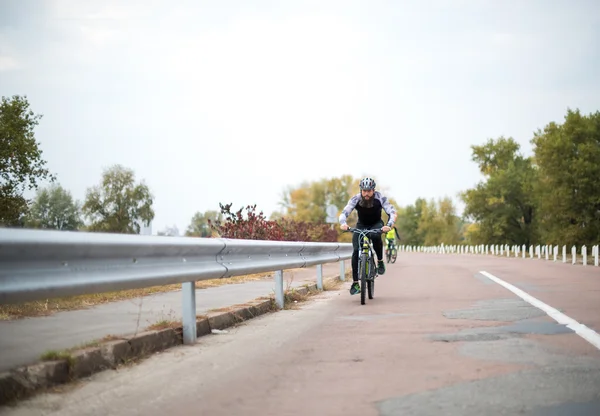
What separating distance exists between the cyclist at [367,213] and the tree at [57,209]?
94.5 metres

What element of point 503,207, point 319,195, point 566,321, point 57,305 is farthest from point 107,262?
point 319,195

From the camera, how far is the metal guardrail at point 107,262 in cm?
481

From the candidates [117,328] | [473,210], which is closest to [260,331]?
[117,328]

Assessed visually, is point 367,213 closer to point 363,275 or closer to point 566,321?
point 363,275

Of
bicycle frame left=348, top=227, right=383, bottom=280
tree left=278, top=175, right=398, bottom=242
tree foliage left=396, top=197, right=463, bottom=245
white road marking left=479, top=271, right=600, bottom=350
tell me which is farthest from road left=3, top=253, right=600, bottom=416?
tree foliage left=396, top=197, right=463, bottom=245

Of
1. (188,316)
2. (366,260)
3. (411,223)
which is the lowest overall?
(188,316)

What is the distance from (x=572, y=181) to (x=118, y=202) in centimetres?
8611

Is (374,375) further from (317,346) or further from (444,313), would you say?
(444,313)

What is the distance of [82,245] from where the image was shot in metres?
5.53

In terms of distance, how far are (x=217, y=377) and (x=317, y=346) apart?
1744 millimetres

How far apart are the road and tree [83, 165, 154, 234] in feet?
408

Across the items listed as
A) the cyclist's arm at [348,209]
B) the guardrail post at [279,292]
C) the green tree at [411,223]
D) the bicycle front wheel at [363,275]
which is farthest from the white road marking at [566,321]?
the green tree at [411,223]

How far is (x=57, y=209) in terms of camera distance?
116375mm

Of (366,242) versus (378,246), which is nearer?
(366,242)
